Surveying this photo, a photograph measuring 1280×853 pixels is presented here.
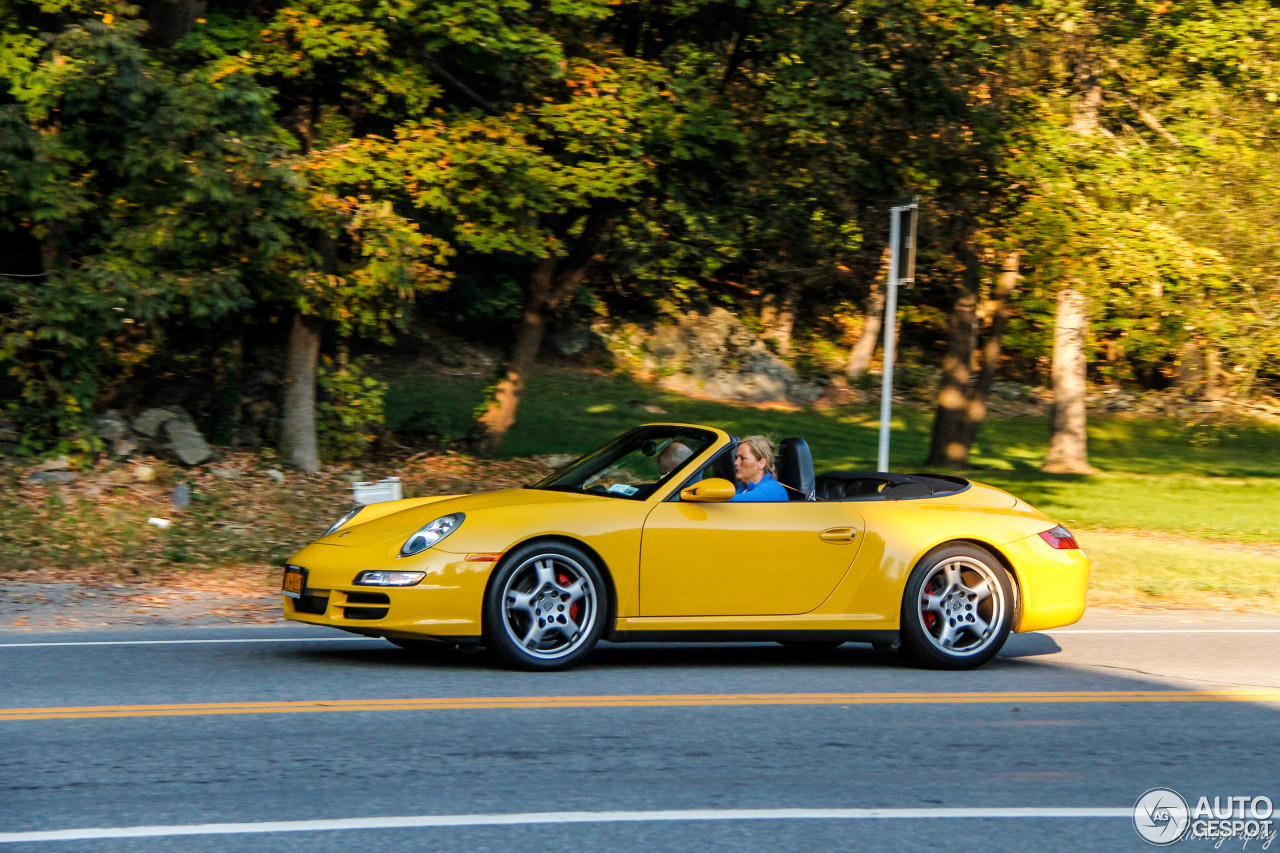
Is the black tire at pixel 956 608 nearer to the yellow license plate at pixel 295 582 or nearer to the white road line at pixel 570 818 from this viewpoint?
the white road line at pixel 570 818

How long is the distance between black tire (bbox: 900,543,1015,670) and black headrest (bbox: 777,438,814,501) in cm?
78

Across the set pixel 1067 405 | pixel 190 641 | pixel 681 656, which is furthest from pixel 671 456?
pixel 1067 405

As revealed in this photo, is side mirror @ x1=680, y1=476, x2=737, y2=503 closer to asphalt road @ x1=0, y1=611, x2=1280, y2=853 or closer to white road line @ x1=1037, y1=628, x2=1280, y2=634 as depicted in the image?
asphalt road @ x1=0, y1=611, x2=1280, y2=853

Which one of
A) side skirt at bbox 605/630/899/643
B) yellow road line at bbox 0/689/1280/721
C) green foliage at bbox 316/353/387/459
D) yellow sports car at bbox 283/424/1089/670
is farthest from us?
green foliage at bbox 316/353/387/459

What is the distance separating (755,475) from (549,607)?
4.84 feet

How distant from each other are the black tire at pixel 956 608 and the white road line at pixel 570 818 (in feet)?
9.42

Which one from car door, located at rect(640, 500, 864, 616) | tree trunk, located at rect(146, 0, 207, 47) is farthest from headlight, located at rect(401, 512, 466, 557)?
tree trunk, located at rect(146, 0, 207, 47)

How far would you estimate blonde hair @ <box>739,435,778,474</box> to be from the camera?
8.16m

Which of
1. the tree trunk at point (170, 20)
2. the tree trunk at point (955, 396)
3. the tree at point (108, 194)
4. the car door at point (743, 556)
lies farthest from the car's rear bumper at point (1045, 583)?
the tree trunk at point (955, 396)

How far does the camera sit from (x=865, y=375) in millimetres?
37656

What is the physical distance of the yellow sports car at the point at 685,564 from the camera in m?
7.35

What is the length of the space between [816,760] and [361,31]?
11.0 m

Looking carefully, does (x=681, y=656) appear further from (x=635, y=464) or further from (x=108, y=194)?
(x=108, y=194)

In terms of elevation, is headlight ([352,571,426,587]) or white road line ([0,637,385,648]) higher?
headlight ([352,571,426,587])
